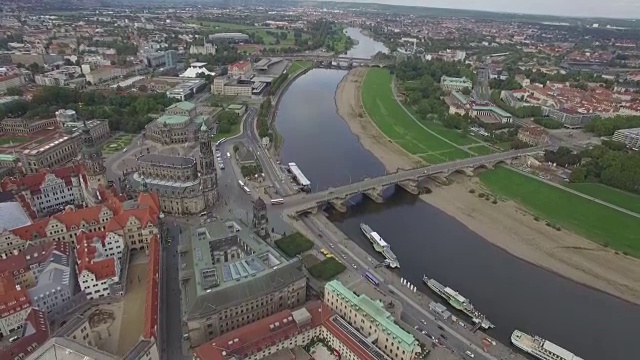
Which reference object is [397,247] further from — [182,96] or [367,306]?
[182,96]

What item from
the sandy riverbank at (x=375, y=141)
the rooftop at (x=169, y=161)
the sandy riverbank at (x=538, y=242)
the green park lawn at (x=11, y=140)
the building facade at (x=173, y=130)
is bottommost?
the sandy riverbank at (x=538, y=242)

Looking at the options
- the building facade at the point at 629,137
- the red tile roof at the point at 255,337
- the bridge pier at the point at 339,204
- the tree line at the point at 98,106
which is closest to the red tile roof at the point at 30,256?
the red tile roof at the point at 255,337

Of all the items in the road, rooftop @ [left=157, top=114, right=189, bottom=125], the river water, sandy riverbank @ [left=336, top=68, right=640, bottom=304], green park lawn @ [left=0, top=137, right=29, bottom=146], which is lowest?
the river water

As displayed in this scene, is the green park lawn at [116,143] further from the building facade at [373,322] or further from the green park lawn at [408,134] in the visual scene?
the building facade at [373,322]

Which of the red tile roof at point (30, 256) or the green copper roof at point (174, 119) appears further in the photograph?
the green copper roof at point (174, 119)

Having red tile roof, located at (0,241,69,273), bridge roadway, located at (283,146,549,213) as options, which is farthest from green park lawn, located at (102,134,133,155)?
bridge roadway, located at (283,146,549,213)

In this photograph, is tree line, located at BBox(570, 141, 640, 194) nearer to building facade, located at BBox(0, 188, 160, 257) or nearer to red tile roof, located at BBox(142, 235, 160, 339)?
red tile roof, located at BBox(142, 235, 160, 339)
